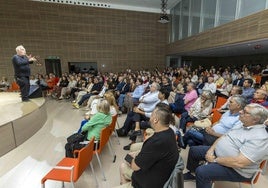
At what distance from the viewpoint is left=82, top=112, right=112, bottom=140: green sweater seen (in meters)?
2.60

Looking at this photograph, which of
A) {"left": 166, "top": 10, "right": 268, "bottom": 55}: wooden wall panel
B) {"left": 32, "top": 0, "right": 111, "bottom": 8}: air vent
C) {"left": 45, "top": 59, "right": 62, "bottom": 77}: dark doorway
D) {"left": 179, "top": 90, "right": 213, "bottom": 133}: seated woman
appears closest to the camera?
{"left": 179, "top": 90, "right": 213, "bottom": 133}: seated woman

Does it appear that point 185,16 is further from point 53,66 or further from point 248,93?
point 53,66

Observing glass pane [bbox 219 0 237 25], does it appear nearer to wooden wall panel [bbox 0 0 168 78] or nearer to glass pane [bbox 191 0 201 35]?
glass pane [bbox 191 0 201 35]

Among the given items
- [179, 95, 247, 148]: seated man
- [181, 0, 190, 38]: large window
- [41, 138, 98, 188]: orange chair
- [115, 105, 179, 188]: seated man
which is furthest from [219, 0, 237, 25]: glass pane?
[41, 138, 98, 188]: orange chair

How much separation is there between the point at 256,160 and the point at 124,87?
16.9ft

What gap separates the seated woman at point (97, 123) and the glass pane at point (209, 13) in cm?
817

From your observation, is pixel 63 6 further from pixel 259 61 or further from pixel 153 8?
pixel 259 61

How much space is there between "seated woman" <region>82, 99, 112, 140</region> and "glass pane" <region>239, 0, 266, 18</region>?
6.54 meters

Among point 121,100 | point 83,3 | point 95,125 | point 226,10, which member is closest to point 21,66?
point 121,100

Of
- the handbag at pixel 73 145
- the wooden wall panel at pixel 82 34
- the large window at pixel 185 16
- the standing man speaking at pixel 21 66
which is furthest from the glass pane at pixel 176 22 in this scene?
the handbag at pixel 73 145

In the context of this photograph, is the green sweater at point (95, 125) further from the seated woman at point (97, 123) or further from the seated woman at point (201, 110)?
the seated woman at point (201, 110)

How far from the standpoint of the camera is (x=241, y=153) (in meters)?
1.64

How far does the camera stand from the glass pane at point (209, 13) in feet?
28.1

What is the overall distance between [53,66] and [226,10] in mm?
10389
